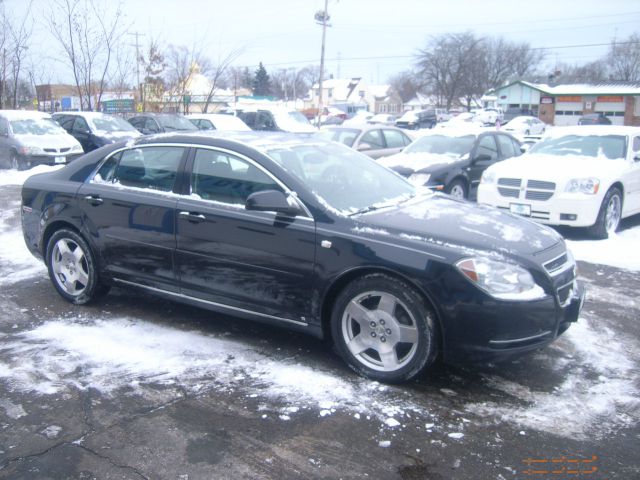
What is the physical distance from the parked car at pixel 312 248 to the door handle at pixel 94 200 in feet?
0.05

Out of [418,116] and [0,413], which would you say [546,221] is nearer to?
[0,413]

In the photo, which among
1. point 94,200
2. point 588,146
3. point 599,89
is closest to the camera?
point 94,200

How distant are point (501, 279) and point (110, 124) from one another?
53.6 feet

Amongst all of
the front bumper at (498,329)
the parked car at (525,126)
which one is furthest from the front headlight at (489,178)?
the parked car at (525,126)

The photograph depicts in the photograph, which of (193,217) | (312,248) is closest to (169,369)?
(193,217)

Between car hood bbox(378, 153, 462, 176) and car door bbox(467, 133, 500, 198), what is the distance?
302mm

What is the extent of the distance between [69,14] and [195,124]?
17.2ft

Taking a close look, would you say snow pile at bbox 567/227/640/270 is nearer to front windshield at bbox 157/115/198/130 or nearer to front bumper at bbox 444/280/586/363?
front bumper at bbox 444/280/586/363

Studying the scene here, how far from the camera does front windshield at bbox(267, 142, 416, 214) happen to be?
4.43m

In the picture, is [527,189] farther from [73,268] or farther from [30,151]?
[30,151]

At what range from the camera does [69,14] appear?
1959cm

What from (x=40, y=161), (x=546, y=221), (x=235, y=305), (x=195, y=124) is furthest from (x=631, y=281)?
(x=195, y=124)

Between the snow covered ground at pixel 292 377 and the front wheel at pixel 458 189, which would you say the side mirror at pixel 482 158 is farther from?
the snow covered ground at pixel 292 377

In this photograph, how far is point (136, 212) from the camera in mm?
4957
